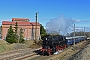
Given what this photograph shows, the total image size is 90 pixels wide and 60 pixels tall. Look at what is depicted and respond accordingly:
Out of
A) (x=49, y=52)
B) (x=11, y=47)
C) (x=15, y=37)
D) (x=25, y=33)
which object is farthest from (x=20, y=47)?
(x=25, y=33)

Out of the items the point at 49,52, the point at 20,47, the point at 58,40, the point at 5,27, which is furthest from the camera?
the point at 5,27

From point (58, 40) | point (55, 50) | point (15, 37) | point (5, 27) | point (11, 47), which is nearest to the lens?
point (55, 50)

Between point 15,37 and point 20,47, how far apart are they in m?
11.0

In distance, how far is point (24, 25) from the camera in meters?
90.2

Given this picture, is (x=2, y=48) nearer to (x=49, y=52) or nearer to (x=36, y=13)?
(x=49, y=52)

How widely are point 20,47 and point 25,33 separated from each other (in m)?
43.5

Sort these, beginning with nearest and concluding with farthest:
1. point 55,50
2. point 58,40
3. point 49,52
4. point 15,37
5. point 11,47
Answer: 1. point 49,52
2. point 55,50
3. point 58,40
4. point 11,47
5. point 15,37

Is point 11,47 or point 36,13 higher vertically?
point 36,13

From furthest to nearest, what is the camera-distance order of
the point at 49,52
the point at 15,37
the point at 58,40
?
the point at 15,37, the point at 58,40, the point at 49,52

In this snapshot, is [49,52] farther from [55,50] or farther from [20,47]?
[20,47]

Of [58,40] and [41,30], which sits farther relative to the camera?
[41,30]

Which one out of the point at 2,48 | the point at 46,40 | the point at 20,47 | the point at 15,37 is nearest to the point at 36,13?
the point at 15,37

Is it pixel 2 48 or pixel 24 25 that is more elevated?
pixel 24 25

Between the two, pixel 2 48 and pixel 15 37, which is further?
pixel 15 37
